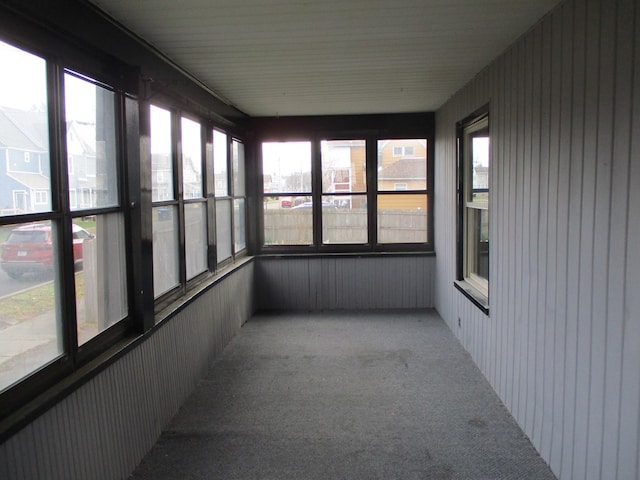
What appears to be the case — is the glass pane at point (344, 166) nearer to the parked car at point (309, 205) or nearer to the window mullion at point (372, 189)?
the window mullion at point (372, 189)

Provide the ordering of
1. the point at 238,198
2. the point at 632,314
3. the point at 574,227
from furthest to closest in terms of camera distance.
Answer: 1. the point at 238,198
2. the point at 574,227
3. the point at 632,314

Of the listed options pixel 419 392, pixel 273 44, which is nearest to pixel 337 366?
pixel 419 392

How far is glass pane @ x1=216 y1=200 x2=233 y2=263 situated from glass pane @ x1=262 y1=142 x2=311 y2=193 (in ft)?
3.86

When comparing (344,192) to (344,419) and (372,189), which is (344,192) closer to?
(372,189)

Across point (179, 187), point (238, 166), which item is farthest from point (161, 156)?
point (238, 166)

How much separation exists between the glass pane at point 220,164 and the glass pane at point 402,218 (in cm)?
216

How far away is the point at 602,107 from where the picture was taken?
7.34 feet

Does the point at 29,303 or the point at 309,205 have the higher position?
the point at 309,205

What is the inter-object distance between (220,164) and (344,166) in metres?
1.90

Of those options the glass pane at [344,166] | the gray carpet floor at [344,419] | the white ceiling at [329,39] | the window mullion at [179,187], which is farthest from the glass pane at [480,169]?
the window mullion at [179,187]

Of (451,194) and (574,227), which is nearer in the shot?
(574,227)

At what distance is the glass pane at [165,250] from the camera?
3613 mm

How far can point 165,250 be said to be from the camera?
12.5 feet

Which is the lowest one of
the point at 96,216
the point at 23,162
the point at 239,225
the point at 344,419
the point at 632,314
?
the point at 344,419
